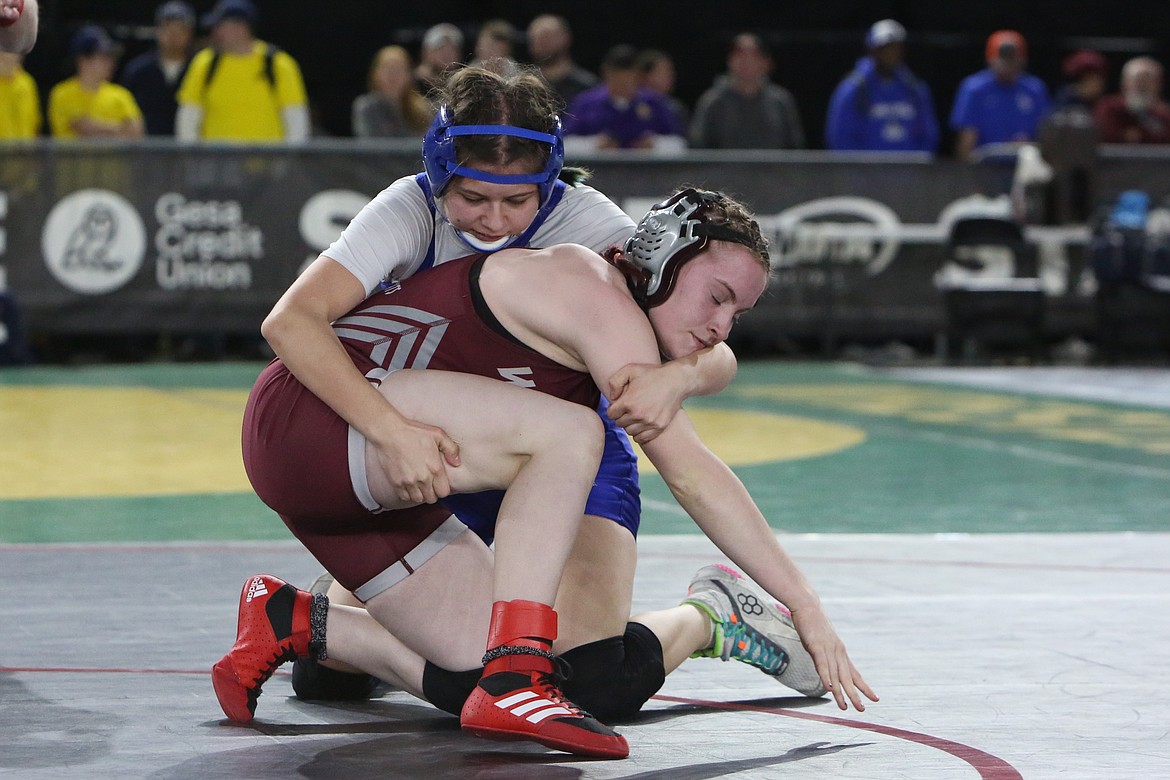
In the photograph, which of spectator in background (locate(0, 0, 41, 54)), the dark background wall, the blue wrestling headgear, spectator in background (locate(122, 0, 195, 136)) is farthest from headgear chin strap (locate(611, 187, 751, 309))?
the dark background wall

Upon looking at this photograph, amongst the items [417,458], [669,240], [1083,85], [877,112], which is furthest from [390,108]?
[417,458]

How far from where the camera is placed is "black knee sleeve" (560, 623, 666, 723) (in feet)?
10.5

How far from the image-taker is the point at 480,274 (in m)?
3.21

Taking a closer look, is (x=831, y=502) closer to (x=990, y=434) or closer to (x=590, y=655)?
(x=990, y=434)

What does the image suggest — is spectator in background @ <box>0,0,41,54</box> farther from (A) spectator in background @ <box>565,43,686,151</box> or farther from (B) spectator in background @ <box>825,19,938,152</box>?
(B) spectator in background @ <box>825,19,938,152</box>

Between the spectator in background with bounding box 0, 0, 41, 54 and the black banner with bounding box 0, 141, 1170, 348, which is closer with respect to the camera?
the spectator in background with bounding box 0, 0, 41, 54

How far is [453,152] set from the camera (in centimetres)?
336

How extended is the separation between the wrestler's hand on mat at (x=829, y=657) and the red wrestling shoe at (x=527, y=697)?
1.17 ft

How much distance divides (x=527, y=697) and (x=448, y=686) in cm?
32

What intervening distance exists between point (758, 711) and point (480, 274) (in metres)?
0.88

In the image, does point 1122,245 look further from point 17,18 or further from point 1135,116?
point 17,18

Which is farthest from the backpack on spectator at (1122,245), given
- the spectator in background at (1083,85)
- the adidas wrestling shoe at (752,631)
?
the adidas wrestling shoe at (752,631)

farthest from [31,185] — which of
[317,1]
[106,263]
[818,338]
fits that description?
[818,338]

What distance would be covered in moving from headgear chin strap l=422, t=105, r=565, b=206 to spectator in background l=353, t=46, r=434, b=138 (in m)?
8.46
